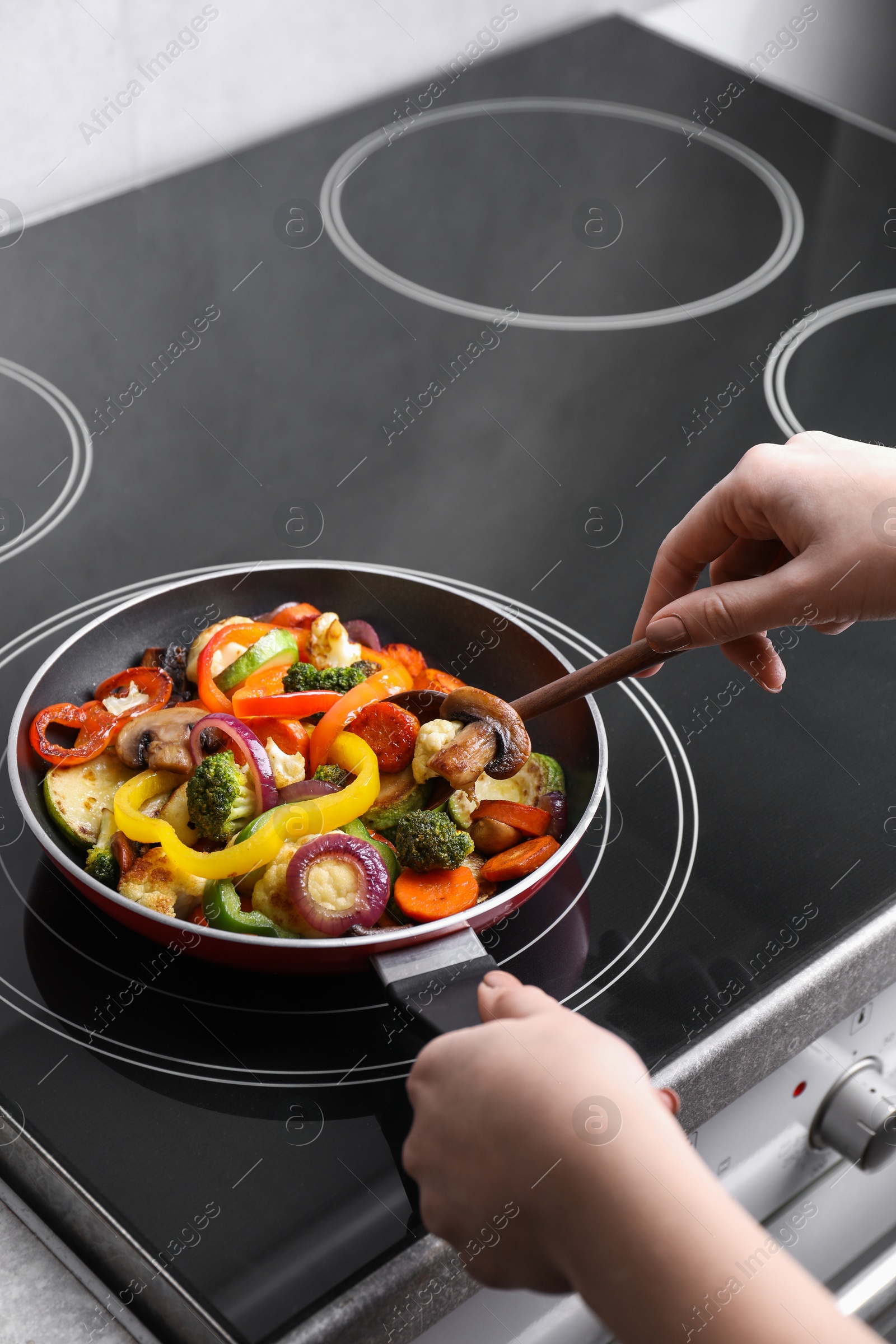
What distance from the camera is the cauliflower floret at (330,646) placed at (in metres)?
1.08

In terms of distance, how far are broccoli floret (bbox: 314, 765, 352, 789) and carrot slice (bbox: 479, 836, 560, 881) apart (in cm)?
14

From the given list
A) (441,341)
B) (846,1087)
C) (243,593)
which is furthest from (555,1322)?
(441,341)

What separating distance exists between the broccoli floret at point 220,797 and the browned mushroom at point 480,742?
16 centimetres

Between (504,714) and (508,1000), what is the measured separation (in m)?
0.30

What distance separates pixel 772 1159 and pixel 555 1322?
25 cm

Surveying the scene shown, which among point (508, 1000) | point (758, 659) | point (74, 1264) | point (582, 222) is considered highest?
point (582, 222)

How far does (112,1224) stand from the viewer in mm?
734

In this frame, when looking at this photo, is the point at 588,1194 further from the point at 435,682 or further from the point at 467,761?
the point at 435,682

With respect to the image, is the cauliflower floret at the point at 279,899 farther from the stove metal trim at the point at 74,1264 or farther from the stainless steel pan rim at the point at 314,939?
the stove metal trim at the point at 74,1264

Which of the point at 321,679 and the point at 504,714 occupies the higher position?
the point at 504,714

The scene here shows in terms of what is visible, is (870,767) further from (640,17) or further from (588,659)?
(640,17)

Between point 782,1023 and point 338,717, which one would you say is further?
point 338,717

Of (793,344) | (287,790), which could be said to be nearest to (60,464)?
(287,790)

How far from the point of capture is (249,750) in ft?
3.07
